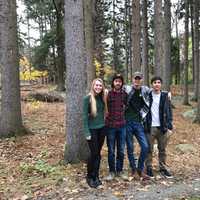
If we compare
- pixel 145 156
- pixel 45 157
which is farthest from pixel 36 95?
pixel 145 156

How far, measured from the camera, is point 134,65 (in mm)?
14156

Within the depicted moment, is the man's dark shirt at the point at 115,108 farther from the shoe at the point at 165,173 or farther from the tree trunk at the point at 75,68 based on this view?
the shoe at the point at 165,173

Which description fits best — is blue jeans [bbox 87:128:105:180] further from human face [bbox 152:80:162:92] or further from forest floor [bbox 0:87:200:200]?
human face [bbox 152:80:162:92]

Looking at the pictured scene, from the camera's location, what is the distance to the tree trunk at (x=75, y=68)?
29.5 ft

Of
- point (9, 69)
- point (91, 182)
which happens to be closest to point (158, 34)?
point (9, 69)

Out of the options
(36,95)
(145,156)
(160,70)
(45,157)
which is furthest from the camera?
(36,95)

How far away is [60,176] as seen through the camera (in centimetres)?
868

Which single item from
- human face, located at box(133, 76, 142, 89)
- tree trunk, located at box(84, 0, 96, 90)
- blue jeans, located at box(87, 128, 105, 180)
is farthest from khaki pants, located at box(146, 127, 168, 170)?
tree trunk, located at box(84, 0, 96, 90)

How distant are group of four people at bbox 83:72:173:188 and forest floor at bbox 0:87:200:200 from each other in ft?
1.23

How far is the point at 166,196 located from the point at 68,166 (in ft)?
8.42

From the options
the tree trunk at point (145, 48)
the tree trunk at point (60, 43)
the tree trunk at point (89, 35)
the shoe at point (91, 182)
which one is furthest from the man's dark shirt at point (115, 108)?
the tree trunk at point (60, 43)

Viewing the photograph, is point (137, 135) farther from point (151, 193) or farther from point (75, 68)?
point (75, 68)

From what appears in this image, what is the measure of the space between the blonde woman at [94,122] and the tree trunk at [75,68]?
108cm

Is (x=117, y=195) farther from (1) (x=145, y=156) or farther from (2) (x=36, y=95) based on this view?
(2) (x=36, y=95)
